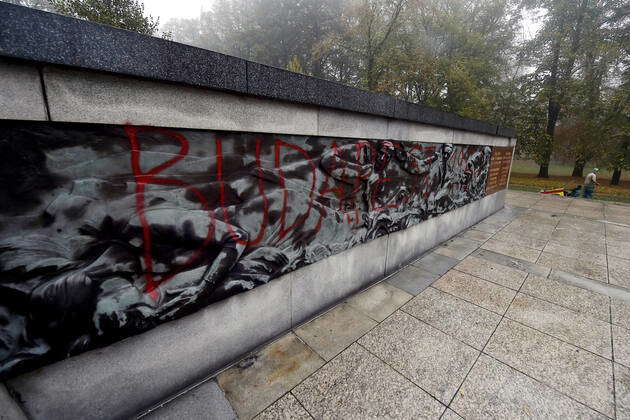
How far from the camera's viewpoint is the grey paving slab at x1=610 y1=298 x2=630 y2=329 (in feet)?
12.6

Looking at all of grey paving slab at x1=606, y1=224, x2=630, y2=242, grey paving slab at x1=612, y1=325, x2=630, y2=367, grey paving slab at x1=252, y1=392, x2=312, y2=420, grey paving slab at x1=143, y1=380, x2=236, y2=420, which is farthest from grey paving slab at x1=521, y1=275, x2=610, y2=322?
grey paving slab at x1=143, y1=380, x2=236, y2=420

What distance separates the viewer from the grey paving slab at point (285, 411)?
2.43 metres

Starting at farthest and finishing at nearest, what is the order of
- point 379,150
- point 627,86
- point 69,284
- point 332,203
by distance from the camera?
point 627,86
point 379,150
point 332,203
point 69,284

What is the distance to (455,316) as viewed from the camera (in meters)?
3.88

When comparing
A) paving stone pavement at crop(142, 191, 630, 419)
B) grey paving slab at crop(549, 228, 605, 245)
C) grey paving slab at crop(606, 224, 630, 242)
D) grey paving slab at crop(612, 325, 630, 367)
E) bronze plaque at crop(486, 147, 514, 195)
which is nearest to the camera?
paving stone pavement at crop(142, 191, 630, 419)

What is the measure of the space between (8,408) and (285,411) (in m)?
2.04

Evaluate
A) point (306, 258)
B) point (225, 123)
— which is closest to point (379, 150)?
point (306, 258)

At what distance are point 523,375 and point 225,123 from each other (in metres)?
4.14

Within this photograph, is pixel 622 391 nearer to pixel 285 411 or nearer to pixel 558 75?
pixel 285 411

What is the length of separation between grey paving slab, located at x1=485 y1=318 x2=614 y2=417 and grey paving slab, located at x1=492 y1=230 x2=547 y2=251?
4.24 meters

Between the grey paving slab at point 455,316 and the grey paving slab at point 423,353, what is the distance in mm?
162

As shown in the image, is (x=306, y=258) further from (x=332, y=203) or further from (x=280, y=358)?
(x=280, y=358)

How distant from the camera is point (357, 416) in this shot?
8.04 ft

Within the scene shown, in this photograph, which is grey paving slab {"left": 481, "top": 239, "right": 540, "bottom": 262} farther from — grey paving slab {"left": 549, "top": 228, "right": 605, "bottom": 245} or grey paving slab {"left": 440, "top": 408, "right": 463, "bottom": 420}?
grey paving slab {"left": 440, "top": 408, "right": 463, "bottom": 420}
